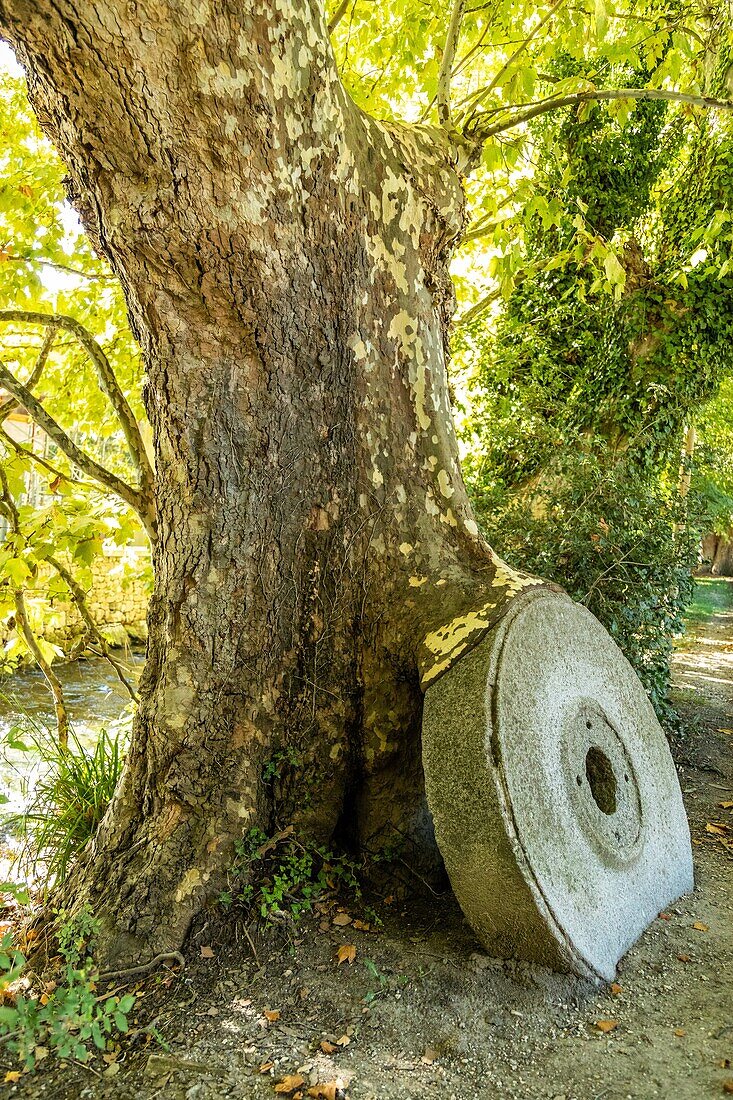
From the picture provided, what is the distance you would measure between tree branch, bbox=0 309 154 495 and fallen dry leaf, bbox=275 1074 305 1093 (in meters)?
2.85

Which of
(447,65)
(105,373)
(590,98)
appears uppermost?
(447,65)

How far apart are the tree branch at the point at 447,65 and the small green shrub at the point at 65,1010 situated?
3964 mm

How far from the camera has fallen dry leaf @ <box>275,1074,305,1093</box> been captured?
2.11 metres

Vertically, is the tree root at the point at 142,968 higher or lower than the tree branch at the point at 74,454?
lower

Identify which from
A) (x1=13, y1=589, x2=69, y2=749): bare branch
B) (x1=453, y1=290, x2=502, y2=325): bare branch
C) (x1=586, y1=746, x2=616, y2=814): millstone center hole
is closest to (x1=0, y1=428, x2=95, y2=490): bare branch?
(x1=13, y1=589, x2=69, y2=749): bare branch

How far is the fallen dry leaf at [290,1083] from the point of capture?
6.93ft

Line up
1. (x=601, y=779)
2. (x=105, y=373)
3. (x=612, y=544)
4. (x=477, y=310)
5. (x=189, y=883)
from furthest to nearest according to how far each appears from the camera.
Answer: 1. (x=477, y=310)
2. (x=612, y=544)
3. (x=105, y=373)
4. (x=601, y=779)
5. (x=189, y=883)

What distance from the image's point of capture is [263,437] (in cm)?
298

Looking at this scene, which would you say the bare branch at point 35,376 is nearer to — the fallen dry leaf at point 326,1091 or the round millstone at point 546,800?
the round millstone at point 546,800

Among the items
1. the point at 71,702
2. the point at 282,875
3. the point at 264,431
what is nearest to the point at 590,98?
the point at 264,431

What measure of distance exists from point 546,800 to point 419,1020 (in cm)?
78

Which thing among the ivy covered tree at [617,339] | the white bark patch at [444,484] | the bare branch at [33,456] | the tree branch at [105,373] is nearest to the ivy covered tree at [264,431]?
the white bark patch at [444,484]

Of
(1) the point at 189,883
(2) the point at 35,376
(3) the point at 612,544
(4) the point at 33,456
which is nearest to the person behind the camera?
(1) the point at 189,883

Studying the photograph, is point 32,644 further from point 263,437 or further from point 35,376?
point 263,437
